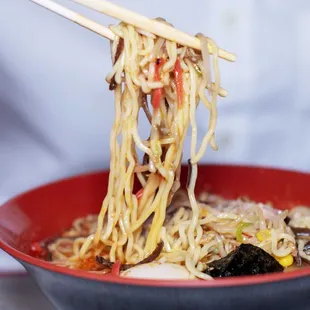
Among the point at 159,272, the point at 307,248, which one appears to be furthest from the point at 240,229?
the point at 159,272

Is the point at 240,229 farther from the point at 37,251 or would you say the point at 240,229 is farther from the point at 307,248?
the point at 37,251

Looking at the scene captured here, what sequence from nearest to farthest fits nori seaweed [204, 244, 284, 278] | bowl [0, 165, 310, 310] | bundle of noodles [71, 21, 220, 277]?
bowl [0, 165, 310, 310], nori seaweed [204, 244, 284, 278], bundle of noodles [71, 21, 220, 277]

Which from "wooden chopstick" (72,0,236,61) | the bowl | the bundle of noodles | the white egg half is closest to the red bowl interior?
the bowl

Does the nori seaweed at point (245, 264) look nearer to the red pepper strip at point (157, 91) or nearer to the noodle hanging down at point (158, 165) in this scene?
the noodle hanging down at point (158, 165)

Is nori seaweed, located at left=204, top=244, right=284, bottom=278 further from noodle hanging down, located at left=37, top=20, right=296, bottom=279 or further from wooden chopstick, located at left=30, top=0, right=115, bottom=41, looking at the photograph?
wooden chopstick, located at left=30, top=0, right=115, bottom=41

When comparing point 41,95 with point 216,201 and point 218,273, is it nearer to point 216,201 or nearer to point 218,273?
point 216,201

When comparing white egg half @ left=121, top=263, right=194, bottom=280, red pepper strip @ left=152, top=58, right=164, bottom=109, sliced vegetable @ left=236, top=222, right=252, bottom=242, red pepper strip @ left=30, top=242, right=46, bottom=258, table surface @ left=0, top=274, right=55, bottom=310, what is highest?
red pepper strip @ left=152, top=58, right=164, bottom=109
